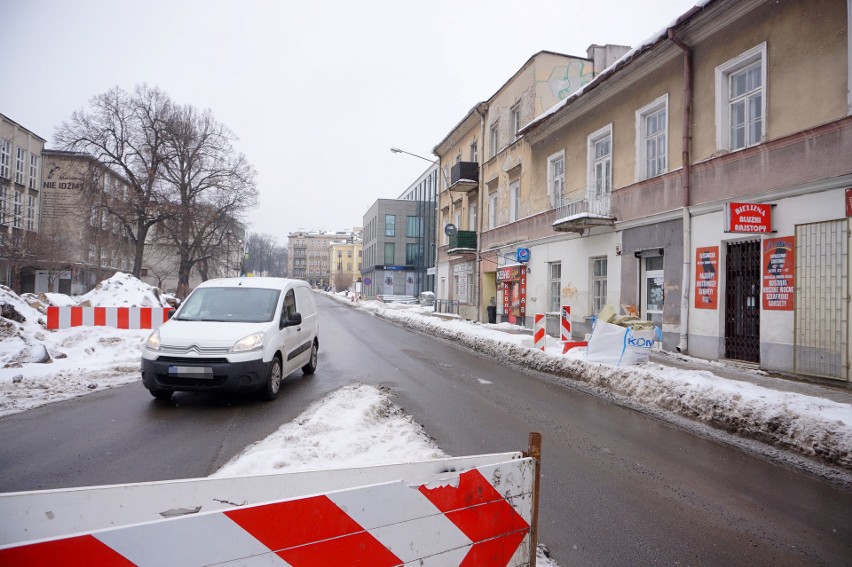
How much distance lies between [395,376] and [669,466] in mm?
5404

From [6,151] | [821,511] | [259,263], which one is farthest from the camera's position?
[259,263]

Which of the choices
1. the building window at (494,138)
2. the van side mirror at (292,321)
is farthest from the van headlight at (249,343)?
the building window at (494,138)

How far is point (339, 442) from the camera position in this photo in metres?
4.76

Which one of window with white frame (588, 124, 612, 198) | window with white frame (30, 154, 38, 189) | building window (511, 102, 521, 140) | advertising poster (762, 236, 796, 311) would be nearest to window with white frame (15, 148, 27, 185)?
window with white frame (30, 154, 38, 189)

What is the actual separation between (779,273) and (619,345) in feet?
10.9

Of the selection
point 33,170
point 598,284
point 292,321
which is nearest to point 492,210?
point 598,284

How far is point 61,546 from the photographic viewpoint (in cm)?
129

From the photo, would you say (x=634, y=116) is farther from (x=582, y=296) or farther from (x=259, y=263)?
(x=259, y=263)

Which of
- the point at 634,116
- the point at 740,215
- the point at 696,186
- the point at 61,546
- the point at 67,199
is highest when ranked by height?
the point at 67,199

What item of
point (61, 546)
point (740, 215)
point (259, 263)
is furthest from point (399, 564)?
point (259, 263)

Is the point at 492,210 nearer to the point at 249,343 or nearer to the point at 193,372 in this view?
the point at 249,343

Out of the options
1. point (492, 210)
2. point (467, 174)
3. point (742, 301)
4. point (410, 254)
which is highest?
point (467, 174)

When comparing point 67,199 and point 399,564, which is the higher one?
point 67,199

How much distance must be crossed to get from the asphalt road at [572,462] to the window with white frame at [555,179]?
11490 millimetres
